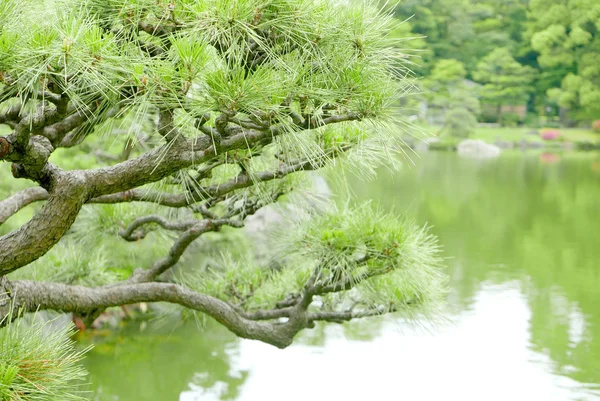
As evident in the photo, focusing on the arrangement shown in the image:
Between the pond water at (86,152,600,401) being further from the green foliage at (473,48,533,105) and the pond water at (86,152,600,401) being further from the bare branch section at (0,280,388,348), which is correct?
the green foliage at (473,48,533,105)

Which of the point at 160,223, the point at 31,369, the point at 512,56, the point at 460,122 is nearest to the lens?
the point at 31,369

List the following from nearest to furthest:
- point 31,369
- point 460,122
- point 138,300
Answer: point 31,369 < point 138,300 < point 460,122

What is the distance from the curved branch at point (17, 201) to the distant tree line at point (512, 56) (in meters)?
15.8

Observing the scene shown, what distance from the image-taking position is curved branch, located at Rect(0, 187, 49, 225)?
1474 mm

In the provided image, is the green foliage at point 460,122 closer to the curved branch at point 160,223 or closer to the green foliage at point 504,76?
the green foliage at point 504,76

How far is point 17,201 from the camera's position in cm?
153

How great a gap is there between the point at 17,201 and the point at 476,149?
47.0ft

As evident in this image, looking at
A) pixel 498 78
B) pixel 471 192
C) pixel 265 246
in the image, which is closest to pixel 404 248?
pixel 265 246

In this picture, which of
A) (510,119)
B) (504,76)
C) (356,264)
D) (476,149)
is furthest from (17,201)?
(510,119)

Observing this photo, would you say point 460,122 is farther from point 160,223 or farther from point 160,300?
point 160,300

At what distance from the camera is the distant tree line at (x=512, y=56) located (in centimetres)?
1722

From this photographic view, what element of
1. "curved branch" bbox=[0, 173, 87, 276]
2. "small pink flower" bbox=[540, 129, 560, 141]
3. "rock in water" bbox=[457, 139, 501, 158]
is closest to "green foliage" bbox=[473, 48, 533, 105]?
"small pink flower" bbox=[540, 129, 560, 141]

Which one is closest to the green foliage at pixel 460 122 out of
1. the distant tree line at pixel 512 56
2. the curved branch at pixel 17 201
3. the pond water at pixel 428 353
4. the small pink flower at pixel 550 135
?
the distant tree line at pixel 512 56

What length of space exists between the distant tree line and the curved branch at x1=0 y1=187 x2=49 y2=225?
15774 millimetres
